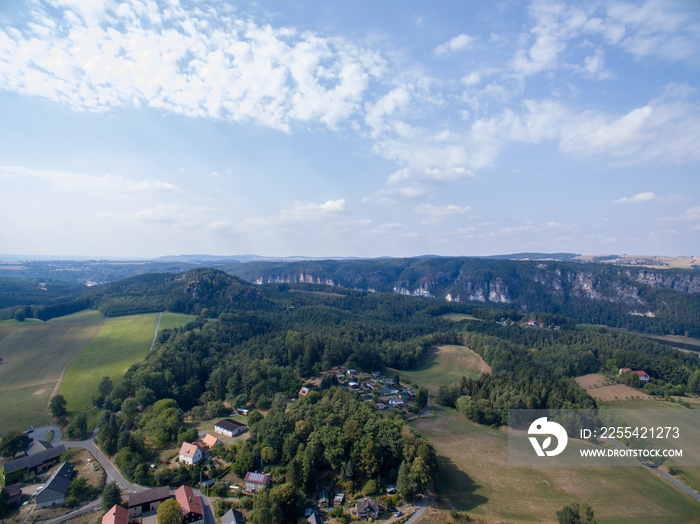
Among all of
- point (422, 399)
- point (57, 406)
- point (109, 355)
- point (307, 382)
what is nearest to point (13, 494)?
point (57, 406)

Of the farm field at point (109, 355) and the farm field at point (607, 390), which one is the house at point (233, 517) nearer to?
the farm field at point (109, 355)

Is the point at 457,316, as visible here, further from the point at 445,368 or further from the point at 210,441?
the point at 210,441

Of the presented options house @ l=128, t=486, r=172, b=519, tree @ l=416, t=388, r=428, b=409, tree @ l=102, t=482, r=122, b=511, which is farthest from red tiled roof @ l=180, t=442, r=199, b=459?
tree @ l=416, t=388, r=428, b=409

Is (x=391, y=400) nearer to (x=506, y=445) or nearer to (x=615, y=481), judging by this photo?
(x=506, y=445)

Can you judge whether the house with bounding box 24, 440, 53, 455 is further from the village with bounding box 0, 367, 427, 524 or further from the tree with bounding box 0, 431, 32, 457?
the tree with bounding box 0, 431, 32, 457

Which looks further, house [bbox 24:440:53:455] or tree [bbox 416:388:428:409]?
tree [bbox 416:388:428:409]

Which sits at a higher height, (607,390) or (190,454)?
(190,454)

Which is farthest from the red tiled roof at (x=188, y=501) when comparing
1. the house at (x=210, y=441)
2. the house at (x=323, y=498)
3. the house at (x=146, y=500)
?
the house at (x=323, y=498)
